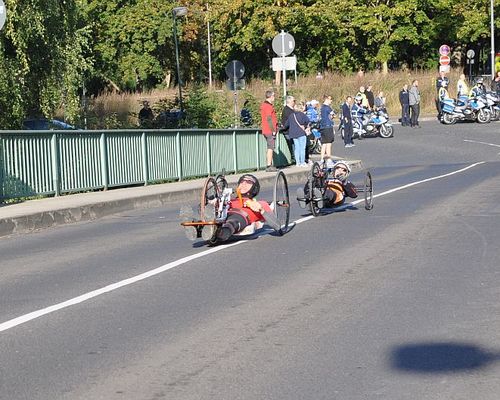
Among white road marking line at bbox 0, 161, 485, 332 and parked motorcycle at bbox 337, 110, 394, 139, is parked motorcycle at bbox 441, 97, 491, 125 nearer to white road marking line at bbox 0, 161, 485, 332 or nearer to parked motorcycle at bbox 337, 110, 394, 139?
parked motorcycle at bbox 337, 110, 394, 139

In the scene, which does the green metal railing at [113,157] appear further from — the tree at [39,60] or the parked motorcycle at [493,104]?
the parked motorcycle at [493,104]

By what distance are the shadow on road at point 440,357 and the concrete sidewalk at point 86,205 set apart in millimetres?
10114

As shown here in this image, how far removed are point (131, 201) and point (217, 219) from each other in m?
7.87

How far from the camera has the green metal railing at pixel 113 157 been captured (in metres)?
20.5

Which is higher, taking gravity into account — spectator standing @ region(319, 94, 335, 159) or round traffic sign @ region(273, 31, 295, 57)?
round traffic sign @ region(273, 31, 295, 57)

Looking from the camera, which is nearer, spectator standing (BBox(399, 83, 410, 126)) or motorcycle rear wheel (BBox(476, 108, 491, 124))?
spectator standing (BBox(399, 83, 410, 126))

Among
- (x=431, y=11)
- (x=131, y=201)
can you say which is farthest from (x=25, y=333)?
(x=431, y=11)

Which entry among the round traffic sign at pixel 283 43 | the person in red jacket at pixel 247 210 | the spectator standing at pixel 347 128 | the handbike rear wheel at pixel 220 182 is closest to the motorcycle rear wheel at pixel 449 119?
the spectator standing at pixel 347 128

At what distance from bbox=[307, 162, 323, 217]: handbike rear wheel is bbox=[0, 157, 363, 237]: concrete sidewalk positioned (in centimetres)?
391

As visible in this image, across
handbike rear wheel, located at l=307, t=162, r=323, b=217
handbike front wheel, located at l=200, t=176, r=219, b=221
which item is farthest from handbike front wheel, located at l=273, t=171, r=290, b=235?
handbike rear wheel, located at l=307, t=162, r=323, b=217

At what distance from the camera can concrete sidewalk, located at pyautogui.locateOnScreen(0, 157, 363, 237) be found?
17.7m

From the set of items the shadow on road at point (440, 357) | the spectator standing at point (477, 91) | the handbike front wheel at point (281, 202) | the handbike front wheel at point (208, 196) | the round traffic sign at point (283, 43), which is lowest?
the shadow on road at point (440, 357)

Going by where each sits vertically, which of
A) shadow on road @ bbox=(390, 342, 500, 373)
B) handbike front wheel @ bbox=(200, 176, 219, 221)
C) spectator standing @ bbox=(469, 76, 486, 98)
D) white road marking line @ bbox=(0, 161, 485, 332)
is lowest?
white road marking line @ bbox=(0, 161, 485, 332)

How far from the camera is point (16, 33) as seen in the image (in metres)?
30.5
